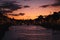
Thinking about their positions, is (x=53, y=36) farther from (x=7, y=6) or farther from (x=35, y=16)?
(x=7, y=6)

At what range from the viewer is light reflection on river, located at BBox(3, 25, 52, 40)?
5.82ft

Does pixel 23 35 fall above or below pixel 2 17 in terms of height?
below

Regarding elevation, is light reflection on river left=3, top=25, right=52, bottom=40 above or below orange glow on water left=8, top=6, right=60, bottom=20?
below

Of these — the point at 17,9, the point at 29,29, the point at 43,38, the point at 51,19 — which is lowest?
the point at 43,38

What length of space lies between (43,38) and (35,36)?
101mm

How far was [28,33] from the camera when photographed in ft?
5.89

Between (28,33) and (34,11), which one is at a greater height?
(34,11)

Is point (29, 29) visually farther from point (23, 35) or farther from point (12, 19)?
point (12, 19)

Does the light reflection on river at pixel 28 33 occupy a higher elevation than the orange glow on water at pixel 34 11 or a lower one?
lower

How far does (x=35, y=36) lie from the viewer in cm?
178

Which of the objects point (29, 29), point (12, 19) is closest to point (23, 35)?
point (29, 29)

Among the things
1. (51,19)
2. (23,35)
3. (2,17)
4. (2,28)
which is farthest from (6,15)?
(51,19)

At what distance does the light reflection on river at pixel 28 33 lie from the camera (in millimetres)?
1775

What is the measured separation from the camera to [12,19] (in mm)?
1831
